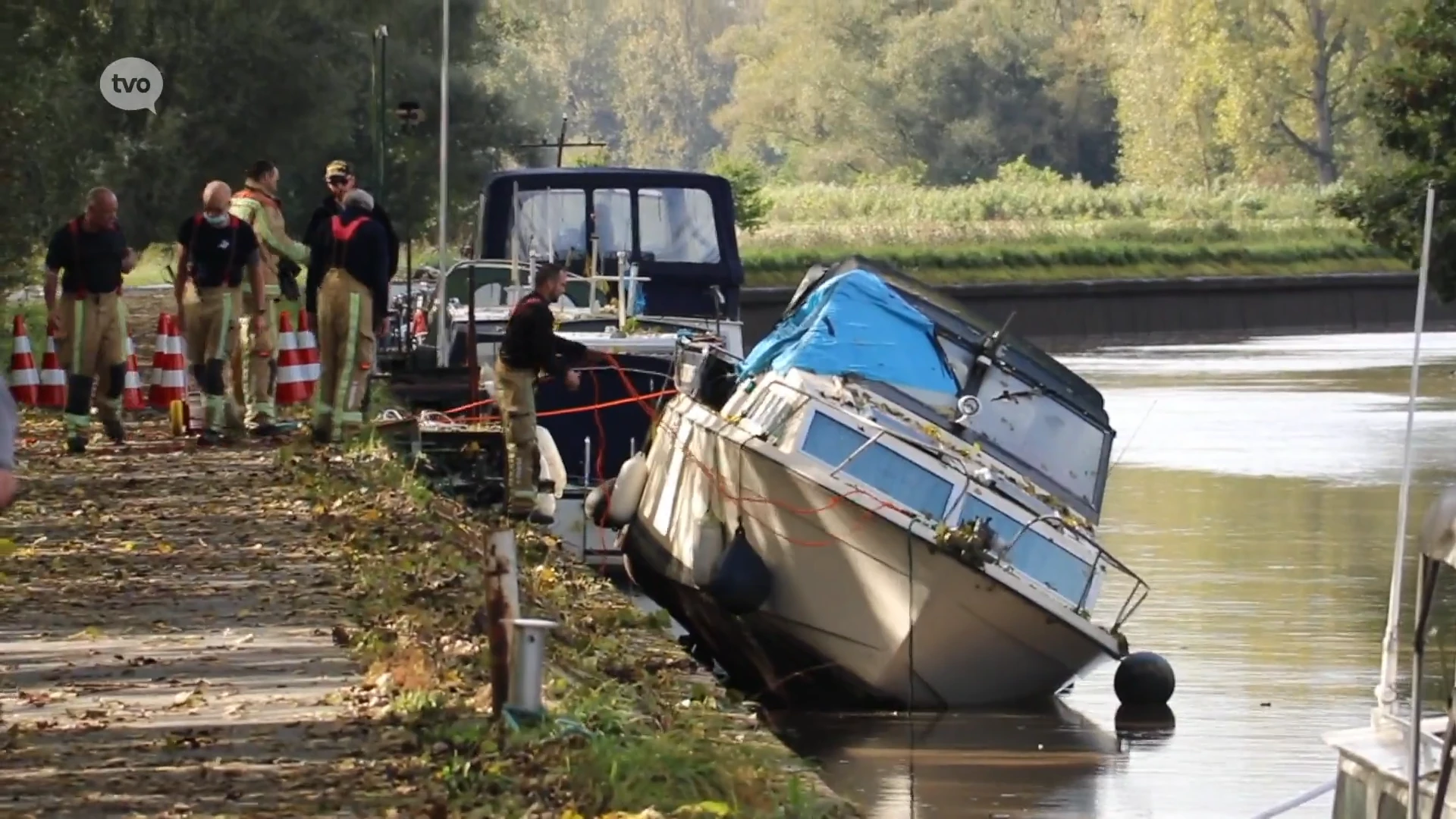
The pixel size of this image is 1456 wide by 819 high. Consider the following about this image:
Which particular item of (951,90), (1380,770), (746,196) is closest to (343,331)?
(1380,770)

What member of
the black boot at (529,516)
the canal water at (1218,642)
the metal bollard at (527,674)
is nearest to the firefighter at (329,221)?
the black boot at (529,516)

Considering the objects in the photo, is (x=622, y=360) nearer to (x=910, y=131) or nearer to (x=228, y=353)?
(x=228, y=353)

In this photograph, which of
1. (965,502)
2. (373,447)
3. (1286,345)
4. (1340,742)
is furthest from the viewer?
(1286,345)

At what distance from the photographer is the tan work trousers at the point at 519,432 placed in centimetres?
1884

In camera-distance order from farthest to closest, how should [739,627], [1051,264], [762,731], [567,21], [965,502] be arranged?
[567,21]
[1051,264]
[739,627]
[965,502]
[762,731]

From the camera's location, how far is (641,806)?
29.3 ft

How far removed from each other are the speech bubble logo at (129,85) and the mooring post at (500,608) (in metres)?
13.1

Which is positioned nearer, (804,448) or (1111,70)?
(804,448)

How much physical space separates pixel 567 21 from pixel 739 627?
135 metres

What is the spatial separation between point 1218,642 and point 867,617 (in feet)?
13.3

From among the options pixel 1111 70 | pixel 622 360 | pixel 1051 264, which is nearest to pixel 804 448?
pixel 622 360

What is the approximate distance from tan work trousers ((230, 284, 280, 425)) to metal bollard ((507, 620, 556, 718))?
10524 mm

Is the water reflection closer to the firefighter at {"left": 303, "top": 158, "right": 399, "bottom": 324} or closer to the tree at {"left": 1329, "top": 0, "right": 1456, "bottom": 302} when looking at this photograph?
the firefighter at {"left": 303, "top": 158, "right": 399, "bottom": 324}

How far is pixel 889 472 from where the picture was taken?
17375mm
